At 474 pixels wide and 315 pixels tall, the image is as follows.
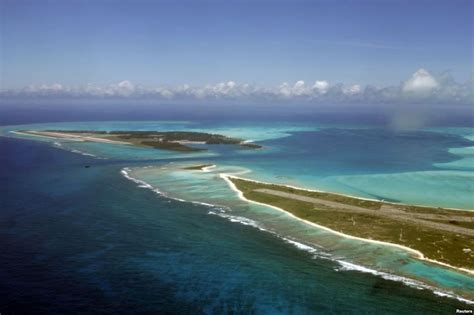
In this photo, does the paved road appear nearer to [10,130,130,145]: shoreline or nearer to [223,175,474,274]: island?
[223,175,474,274]: island

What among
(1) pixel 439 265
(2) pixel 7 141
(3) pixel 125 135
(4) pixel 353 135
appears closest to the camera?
(1) pixel 439 265

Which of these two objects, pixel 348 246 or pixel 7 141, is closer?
pixel 348 246

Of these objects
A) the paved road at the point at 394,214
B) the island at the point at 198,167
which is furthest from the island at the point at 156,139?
the paved road at the point at 394,214

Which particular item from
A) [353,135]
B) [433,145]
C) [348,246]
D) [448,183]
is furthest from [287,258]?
[353,135]

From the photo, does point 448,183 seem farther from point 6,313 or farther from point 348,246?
point 6,313

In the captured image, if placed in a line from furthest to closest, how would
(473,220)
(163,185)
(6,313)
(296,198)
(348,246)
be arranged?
(163,185) → (296,198) → (473,220) → (348,246) → (6,313)

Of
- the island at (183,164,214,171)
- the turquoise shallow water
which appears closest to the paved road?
the turquoise shallow water
